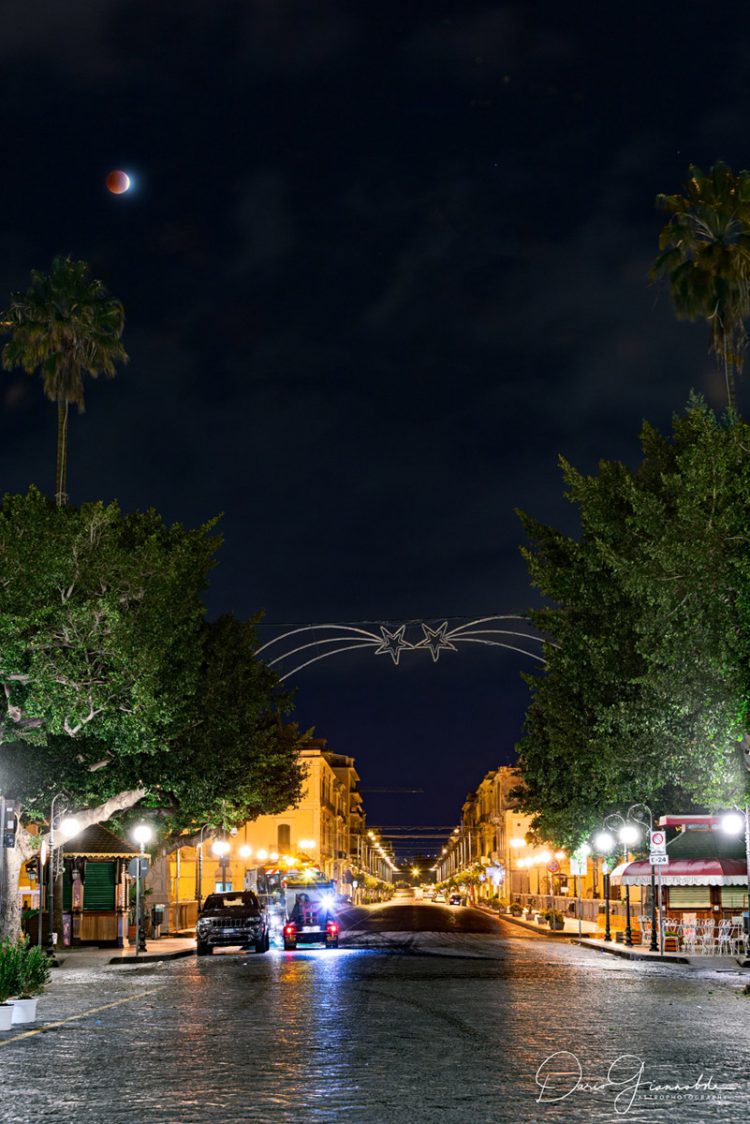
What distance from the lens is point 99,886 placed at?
1784 inches

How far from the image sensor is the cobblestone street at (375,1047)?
433 inches

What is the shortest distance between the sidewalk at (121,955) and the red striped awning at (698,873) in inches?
550

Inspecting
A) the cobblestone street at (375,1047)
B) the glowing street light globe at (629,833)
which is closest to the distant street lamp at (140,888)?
the cobblestone street at (375,1047)

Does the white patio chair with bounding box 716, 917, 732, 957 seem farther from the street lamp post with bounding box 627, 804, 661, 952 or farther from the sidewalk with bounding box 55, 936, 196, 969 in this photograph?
the sidewalk with bounding box 55, 936, 196, 969

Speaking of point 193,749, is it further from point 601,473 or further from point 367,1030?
point 367,1030

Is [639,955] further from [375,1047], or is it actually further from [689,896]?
[375,1047]

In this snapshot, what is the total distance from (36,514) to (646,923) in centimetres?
2605

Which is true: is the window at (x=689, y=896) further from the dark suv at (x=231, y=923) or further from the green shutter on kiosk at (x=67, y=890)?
the green shutter on kiosk at (x=67, y=890)

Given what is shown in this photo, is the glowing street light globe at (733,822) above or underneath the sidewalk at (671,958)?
above

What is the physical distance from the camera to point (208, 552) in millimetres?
36000

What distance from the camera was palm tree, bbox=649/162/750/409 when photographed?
29.8 metres

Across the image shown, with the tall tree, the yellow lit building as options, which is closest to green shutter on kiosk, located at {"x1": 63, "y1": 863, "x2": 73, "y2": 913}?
the tall tree

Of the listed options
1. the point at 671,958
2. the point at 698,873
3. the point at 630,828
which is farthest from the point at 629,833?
the point at 671,958

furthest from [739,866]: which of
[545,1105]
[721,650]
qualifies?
[545,1105]
